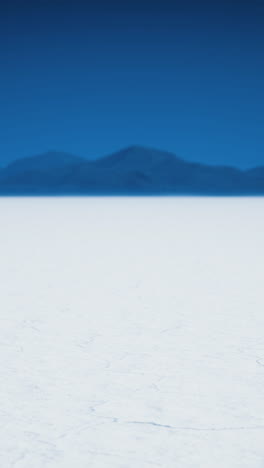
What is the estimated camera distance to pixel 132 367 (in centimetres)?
283

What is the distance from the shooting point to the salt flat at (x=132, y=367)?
2018 millimetres

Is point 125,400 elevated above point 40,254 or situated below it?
below

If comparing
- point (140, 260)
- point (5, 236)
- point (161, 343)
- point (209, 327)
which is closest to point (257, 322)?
point (209, 327)

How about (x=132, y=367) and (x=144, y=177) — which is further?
(x=144, y=177)

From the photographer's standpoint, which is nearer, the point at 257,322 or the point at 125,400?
the point at 125,400

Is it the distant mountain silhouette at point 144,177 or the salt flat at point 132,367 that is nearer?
the salt flat at point 132,367

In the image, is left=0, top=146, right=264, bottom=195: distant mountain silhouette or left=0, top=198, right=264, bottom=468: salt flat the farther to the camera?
left=0, top=146, right=264, bottom=195: distant mountain silhouette

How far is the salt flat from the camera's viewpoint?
2.02 metres

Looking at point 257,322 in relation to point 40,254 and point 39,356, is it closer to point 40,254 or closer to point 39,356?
point 39,356

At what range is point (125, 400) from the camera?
2.42 meters

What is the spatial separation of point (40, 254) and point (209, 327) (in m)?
3.94

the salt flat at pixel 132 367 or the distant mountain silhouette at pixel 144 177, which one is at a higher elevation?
the distant mountain silhouette at pixel 144 177

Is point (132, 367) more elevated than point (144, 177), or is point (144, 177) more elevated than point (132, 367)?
point (144, 177)

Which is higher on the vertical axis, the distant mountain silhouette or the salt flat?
the distant mountain silhouette
